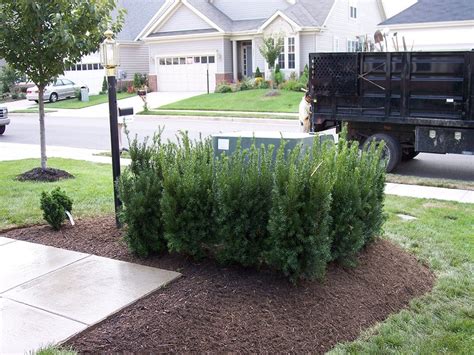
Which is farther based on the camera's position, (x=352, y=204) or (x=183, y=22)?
(x=183, y=22)

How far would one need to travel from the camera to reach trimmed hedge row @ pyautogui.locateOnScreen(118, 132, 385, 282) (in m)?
4.32

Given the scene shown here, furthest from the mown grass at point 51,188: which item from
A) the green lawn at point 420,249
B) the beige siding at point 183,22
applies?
the beige siding at point 183,22

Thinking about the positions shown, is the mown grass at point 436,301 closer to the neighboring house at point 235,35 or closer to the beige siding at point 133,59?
the neighboring house at point 235,35

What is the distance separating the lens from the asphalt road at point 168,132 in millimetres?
11973

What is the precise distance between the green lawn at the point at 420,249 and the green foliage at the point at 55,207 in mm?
688

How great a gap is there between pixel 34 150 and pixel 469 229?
12.8 metres

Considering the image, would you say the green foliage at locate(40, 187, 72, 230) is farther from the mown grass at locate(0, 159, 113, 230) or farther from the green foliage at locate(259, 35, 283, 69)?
the green foliage at locate(259, 35, 283, 69)

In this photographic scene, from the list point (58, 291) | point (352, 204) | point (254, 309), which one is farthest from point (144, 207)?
point (352, 204)

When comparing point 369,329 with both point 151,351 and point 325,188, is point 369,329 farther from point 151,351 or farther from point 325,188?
point 151,351

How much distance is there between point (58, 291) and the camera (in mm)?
4699

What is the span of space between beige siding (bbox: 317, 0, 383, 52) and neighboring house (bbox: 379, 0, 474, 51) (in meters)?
5.74

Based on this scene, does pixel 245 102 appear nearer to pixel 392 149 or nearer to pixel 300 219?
pixel 392 149

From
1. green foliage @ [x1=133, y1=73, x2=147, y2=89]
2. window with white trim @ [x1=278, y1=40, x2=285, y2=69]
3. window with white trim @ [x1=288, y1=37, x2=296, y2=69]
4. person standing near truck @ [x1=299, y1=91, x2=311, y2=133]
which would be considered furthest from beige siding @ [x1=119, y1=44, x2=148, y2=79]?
person standing near truck @ [x1=299, y1=91, x2=311, y2=133]

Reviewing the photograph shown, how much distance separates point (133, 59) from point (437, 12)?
22520 mm
